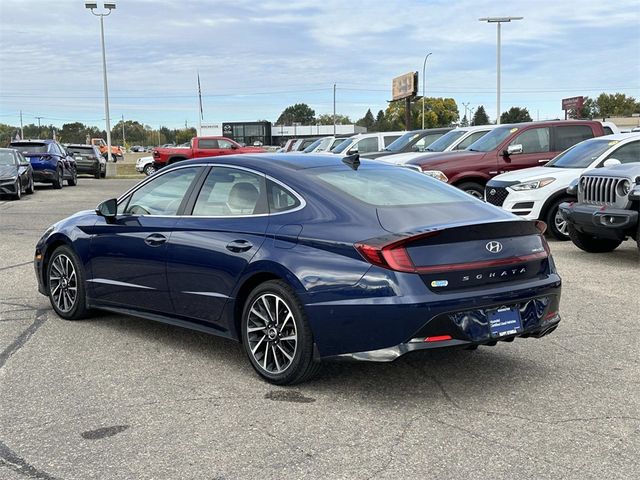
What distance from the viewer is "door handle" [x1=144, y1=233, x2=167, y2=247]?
5.57m

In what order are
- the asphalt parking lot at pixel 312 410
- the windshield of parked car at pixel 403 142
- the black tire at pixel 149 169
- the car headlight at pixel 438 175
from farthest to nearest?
the black tire at pixel 149 169
the windshield of parked car at pixel 403 142
the car headlight at pixel 438 175
the asphalt parking lot at pixel 312 410

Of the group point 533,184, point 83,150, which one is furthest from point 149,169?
point 533,184

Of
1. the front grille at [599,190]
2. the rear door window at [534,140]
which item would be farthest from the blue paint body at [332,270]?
the rear door window at [534,140]

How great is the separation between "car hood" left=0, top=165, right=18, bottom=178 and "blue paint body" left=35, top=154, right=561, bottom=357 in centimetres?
1532

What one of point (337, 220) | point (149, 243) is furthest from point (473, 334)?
point (149, 243)

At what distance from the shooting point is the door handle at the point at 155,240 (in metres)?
5.57

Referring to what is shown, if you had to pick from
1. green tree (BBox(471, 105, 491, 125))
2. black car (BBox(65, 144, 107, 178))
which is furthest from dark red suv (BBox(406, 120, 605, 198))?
green tree (BBox(471, 105, 491, 125))

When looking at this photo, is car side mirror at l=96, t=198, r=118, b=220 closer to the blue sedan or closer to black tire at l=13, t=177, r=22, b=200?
the blue sedan

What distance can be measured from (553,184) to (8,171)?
14.7 meters

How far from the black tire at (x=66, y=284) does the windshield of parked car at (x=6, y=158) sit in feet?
48.4

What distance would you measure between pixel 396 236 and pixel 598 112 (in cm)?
13090

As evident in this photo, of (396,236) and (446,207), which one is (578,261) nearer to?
(446,207)

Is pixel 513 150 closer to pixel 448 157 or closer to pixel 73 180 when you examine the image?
pixel 448 157

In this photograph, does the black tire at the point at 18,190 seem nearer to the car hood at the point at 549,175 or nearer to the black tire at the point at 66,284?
the car hood at the point at 549,175
